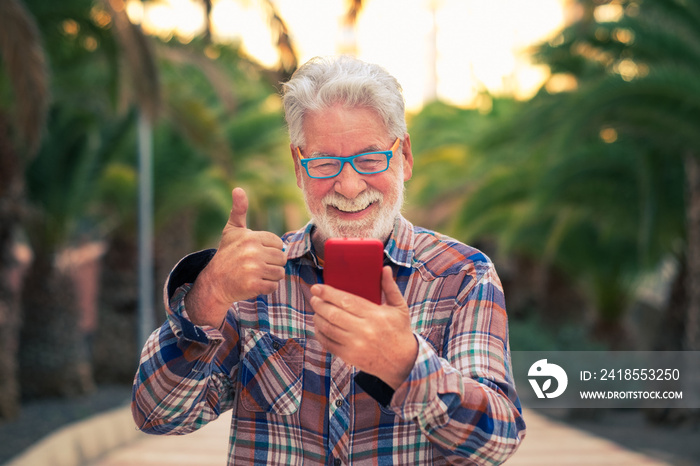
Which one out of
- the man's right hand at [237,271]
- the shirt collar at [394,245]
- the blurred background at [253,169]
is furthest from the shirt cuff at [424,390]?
the blurred background at [253,169]

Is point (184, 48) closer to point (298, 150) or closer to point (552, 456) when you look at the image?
point (552, 456)

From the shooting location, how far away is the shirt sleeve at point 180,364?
1826mm

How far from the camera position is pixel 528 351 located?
40.9 feet

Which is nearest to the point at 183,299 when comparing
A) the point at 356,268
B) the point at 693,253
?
the point at 356,268

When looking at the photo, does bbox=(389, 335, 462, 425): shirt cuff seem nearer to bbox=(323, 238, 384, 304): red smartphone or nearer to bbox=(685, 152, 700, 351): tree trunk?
bbox=(323, 238, 384, 304): red smartphone

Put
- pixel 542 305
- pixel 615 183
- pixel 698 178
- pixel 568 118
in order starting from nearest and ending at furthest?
pixel 568 118 → pixel 698 178 → pixel 615 183 → pixel 542 305

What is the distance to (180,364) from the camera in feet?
6.09

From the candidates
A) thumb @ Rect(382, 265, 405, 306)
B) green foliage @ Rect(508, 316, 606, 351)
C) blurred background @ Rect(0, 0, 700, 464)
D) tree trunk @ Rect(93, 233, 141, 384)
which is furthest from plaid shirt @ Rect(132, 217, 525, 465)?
tree trunk @ Rect(93, 233, 141, 384)

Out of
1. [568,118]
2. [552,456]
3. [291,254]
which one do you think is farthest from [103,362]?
[291,254]

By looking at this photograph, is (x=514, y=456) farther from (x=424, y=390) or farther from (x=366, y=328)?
(x=366, y=328)

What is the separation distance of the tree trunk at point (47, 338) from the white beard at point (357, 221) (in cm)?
966

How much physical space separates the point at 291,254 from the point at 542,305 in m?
14.5

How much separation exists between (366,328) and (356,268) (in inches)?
5.9

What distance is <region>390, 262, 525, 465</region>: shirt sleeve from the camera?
5.17 ft
